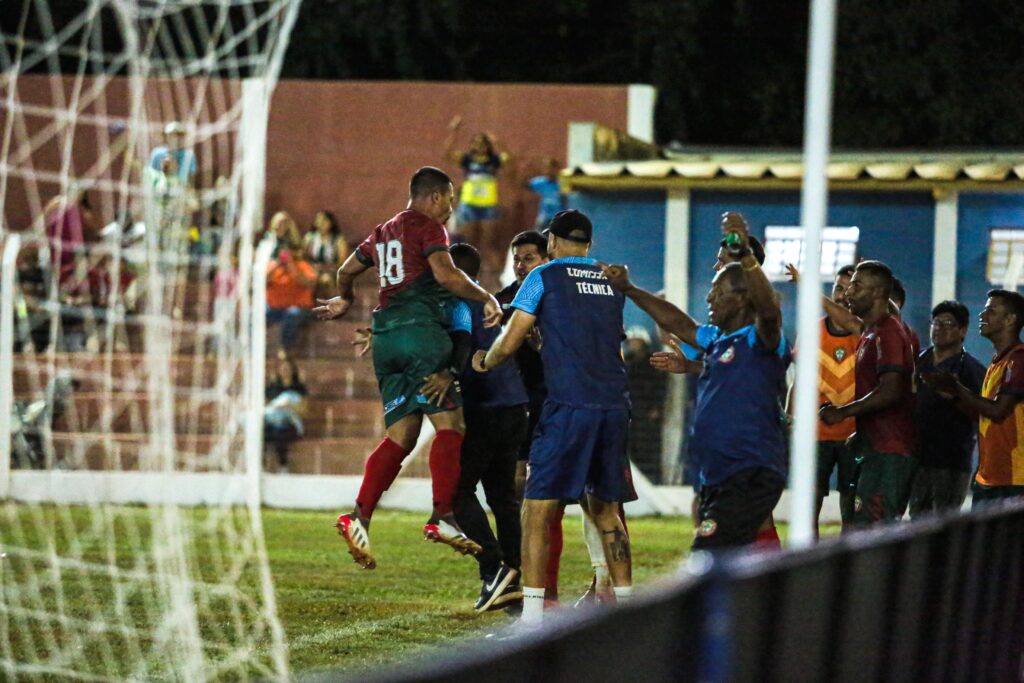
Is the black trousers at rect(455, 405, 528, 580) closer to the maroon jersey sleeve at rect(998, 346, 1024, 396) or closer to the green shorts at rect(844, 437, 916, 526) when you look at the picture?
the green shorts at rect(844, 437, 916, 526)

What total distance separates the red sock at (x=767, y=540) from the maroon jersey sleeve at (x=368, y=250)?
2417 mm

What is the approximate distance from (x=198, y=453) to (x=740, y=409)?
35.3 ft

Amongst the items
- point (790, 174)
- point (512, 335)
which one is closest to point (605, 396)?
point (512, 335)

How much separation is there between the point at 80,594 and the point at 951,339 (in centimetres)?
510

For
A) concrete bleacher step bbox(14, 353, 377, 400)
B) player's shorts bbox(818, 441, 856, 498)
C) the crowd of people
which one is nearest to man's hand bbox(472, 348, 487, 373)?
the crowd of people

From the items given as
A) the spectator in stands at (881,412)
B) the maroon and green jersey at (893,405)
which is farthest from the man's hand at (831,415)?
the maroon and green jersey at (893,405)

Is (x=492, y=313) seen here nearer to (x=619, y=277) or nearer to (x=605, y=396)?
(x=605, y=396)

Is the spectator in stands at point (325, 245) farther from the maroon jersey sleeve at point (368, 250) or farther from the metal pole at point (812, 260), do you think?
the metal pole at point (812, 260)

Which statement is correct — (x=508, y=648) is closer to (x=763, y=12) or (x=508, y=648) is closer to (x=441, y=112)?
Result: (x=441, y=112)

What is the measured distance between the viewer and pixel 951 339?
9453 mm

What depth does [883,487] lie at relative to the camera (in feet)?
28.6

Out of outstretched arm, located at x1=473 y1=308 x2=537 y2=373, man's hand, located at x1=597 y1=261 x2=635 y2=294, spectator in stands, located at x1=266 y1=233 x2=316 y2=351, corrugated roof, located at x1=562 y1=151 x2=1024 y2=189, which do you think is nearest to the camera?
man's hand, located at x1=597 y1=261 x2=635 y2=294

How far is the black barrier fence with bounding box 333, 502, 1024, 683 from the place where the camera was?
3.39m

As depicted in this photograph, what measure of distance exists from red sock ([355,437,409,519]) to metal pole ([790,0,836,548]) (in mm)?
3490
